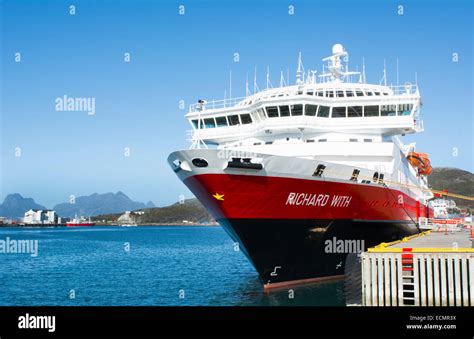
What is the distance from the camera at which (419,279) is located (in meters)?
14.8

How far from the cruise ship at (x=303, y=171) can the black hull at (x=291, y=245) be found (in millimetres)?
44

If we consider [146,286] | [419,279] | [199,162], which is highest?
[199,162]

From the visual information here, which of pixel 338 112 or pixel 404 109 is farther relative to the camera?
pixel 404 109

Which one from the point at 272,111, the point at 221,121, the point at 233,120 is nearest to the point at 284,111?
the point at 272,111

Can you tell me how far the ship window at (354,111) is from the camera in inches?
978

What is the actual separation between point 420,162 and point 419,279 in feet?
89.3

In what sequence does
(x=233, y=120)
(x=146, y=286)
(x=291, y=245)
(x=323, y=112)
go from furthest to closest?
(x=146, y=286), (x=233, y=120), (x=323, y=112), (x=291, y=245)

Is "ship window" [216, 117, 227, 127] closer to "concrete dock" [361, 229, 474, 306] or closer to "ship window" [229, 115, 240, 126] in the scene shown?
"ship window" [229, 115, 240, 126]

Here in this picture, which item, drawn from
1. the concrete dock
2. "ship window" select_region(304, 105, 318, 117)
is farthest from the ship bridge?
the concrete dock

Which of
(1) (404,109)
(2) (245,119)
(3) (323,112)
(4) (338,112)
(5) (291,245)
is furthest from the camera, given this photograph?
(2) (245,119)

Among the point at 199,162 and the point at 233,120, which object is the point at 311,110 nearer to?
the point at 233,120
